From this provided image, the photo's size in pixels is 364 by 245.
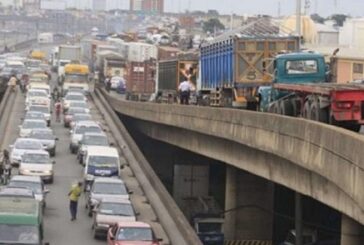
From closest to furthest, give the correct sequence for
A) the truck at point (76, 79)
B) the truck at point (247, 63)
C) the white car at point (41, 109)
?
the truck at point (247, 63) → the white car at point (41, 109) → the truck at point (76, 79)

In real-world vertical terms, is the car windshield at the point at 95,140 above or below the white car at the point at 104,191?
above

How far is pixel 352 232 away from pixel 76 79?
63647 mm

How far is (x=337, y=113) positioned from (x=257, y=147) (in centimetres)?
677

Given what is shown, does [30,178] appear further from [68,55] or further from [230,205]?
[68,55]

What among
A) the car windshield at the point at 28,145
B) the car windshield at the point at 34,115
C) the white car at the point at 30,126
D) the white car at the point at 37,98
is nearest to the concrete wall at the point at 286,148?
the car windshield at the point at 28,145

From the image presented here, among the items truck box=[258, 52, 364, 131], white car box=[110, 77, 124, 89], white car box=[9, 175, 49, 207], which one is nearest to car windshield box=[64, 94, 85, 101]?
white car box=[110, 77, 124, 89]

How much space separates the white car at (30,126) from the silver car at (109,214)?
19.3 meters

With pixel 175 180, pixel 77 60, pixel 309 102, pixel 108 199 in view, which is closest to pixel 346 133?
pixel 309 102

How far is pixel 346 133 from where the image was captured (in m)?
23.1

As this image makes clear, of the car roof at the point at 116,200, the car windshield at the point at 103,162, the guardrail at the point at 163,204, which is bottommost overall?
the guardrail at the point at 163,204

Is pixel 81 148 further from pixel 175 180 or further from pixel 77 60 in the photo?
pixel 77 60

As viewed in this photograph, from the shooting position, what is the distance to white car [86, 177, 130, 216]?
3553 centimetres

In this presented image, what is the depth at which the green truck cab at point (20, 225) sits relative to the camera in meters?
25.3

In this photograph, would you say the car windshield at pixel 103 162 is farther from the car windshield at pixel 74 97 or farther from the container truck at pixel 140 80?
the container truck at pixel 140 80
